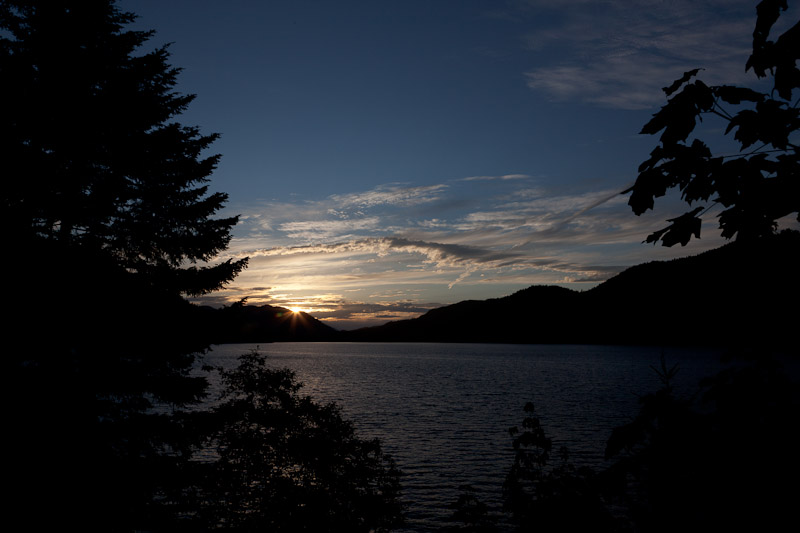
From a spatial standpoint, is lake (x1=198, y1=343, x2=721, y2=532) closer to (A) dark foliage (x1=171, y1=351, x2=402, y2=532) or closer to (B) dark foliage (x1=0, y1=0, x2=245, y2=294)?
(A) dark foliage (x1=171, y1=351, x2=402, y2=532)

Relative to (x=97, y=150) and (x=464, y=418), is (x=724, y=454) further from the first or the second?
(x=464, y=418)

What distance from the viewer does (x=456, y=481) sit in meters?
36.5

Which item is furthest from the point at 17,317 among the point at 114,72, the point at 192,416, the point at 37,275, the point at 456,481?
the point at 456,481

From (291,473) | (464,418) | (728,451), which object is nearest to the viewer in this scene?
(728,451)

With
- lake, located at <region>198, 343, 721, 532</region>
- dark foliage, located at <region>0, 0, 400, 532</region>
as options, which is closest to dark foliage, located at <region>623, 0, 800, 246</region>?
lake, located at <region>198, 343, 721, 532</region>

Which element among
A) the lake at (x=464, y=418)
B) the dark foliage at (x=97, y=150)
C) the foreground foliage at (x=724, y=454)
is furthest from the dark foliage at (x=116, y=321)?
the foreground foliage at (x=724, y=454)

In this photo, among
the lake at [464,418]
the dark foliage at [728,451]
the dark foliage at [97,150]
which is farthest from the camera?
the lake at [464,418]

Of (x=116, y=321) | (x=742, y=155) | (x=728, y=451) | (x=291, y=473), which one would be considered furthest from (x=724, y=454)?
(x=291, y=473)

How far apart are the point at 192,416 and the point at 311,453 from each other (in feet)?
18.8

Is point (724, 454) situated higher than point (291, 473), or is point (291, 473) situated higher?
point (724, 454)

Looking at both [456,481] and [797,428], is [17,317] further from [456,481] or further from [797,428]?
[456,481]

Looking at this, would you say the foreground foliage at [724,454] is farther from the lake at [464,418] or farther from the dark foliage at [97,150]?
the dark foliage at [97,150]

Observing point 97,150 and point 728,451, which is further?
point 97,150

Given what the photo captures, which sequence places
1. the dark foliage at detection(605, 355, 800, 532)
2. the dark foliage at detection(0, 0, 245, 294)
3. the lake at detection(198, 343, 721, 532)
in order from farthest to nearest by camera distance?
the lake at detection(198, 343, 721, 532), the dark foliage at detection(0, 0, 245, 294), the dark foliage at detection(605, 355, 800, 532)
